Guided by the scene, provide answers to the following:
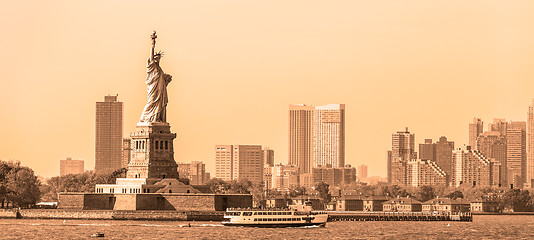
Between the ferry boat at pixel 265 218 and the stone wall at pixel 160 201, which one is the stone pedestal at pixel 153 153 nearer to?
the stone wall at pixel 160 201

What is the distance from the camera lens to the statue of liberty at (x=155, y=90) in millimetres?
177875

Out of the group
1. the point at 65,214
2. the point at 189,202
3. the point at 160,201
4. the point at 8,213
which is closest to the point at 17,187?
the point at 8,213

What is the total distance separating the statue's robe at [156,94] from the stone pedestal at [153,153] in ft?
4.81

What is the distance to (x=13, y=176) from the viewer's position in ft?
629

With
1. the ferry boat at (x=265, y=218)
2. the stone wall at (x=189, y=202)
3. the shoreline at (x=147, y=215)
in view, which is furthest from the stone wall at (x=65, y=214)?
the ferry boat at (x=265, y=218)

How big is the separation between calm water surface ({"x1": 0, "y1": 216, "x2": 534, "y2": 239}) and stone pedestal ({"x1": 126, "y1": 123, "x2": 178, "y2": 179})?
39.6 ft

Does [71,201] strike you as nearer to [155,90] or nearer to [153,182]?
[153,182]

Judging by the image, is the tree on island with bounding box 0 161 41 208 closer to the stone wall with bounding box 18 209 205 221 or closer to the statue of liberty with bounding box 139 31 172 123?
the stone wall with bounding box 18 209 205 221

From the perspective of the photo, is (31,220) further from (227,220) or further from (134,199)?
(227,220)

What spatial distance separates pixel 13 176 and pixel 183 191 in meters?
29.6

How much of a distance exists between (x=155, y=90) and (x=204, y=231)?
34701 millimetres

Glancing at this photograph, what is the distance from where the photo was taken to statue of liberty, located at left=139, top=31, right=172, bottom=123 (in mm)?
177875

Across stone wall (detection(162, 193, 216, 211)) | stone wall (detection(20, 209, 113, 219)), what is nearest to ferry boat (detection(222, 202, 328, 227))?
stone wall (detection(162, 193, 216, 211))

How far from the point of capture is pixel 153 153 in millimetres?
177375
